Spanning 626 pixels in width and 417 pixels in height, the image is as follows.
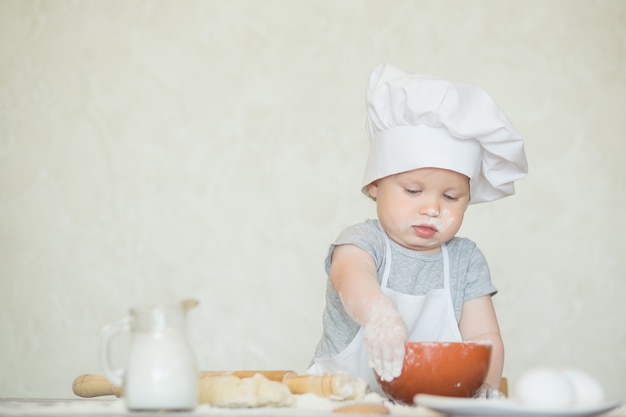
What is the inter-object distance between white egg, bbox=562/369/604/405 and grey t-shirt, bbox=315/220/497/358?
628mm

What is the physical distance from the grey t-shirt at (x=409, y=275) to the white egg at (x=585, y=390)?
63 centimetres

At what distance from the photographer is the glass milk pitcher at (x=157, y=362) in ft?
2.89

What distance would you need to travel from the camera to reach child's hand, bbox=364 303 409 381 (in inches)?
42.9

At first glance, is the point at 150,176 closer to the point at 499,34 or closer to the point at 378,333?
the point at 499,34

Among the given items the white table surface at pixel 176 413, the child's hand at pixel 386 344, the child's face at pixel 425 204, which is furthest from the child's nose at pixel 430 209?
the white table surface at pixel 176 413

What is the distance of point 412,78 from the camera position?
59.4 inches

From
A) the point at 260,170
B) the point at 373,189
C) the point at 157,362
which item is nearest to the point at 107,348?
the point at 157,362

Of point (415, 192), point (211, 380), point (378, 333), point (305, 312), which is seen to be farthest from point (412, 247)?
point (305, 312)

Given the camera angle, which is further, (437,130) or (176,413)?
(437,130)

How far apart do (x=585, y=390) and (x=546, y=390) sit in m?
0.08

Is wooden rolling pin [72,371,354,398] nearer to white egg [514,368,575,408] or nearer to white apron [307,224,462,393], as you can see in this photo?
white egg [514,368,575,408]

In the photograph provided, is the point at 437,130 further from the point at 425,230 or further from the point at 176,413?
the point at 176,413

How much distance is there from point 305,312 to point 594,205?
911mm

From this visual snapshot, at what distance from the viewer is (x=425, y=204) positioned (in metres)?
1.53
